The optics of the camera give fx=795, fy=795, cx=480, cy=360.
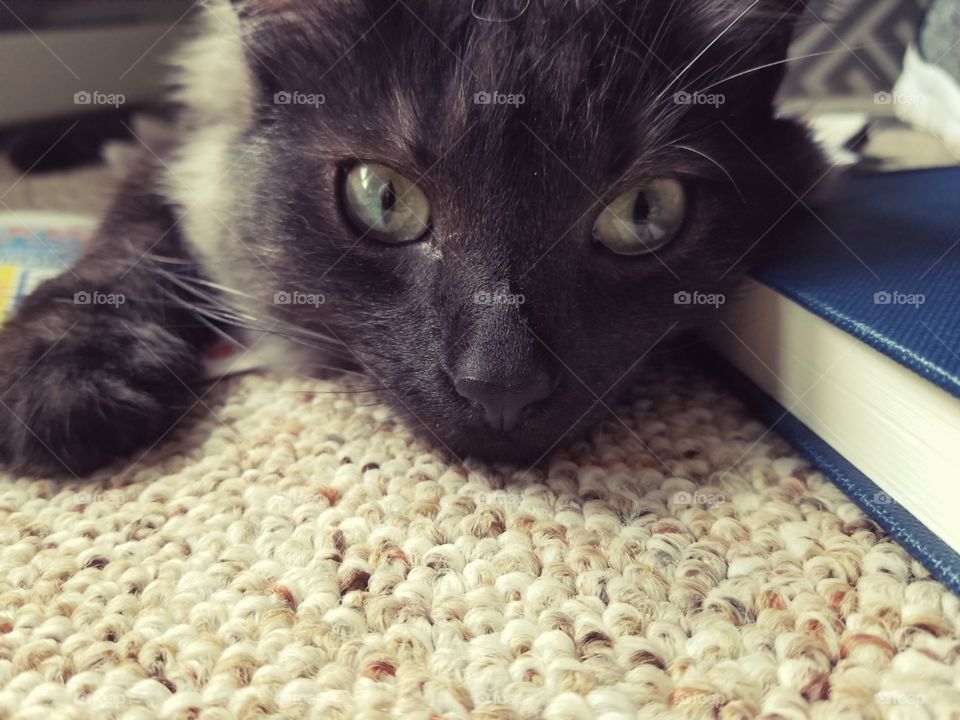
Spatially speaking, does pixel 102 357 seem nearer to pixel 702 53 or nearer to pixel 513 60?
pixel 513 60

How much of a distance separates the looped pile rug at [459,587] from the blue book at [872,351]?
34 millimetres

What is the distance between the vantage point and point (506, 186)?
80cm

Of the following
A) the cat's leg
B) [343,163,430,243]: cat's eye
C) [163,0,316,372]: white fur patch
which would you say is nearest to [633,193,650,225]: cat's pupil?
[343,163,430,243]: cat's eye

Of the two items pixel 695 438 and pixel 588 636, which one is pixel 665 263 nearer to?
pixel 695 438

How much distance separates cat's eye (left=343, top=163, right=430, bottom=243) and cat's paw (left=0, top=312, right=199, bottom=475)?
0.31 metres

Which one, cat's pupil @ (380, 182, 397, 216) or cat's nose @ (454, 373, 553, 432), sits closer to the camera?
cat's nose @ (454, 373, 553, 432)

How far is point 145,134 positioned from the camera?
1366 mm

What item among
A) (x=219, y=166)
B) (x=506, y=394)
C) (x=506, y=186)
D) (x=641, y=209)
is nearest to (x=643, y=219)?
(x=641, y=209)

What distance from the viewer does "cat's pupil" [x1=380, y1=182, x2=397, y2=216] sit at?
0.87 metres

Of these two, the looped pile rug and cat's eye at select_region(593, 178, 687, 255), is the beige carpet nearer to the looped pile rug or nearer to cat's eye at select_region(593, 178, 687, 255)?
the looped pile rug

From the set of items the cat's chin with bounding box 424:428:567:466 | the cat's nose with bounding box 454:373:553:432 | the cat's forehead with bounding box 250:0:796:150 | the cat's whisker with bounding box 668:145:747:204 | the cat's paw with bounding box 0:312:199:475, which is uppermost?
the cat's forehead with bounding box 250:0:796:150

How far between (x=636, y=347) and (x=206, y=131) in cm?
70

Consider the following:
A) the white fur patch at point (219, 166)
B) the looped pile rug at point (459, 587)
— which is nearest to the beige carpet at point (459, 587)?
the looped pile rug at point (459, 587)

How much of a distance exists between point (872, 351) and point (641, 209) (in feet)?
0.93
